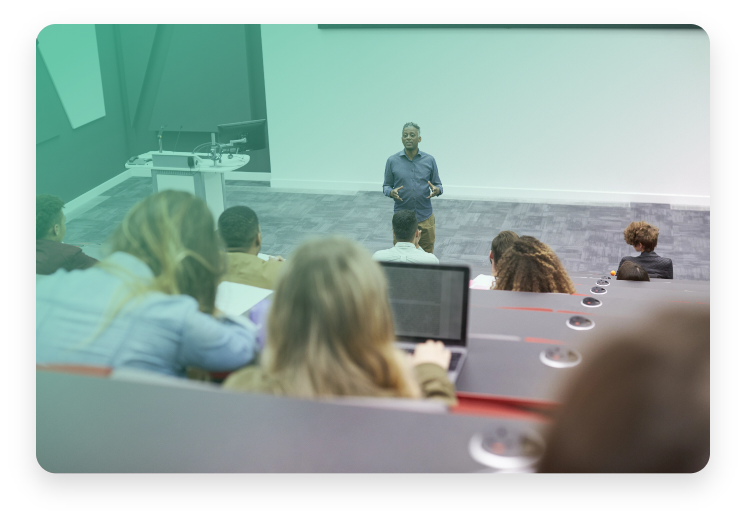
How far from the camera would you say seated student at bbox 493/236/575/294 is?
8.68 ft

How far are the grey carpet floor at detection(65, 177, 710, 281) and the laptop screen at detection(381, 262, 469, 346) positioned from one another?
3.53 m

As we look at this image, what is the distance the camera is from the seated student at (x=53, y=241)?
273cm

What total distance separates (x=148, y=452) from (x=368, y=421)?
590 millimetres

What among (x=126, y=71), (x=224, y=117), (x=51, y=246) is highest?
(x=126, y=71)

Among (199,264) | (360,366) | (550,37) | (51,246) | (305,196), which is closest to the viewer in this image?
(360,366)

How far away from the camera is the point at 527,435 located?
1.47 metres

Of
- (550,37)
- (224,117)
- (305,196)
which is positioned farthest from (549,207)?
(224,117)

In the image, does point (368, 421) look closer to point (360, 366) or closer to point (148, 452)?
point (360, 366)

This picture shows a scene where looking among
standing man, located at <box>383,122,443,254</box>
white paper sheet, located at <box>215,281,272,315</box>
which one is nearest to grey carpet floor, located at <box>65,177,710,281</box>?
standing man, located at <box>383,122,443,254</box>

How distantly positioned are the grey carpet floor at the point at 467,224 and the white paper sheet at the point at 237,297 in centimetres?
327

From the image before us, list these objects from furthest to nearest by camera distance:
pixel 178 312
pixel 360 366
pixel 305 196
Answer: pixel 305 196 → pixel 178 312 → pixel 360 366

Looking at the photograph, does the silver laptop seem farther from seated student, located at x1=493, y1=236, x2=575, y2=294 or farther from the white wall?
the white wall

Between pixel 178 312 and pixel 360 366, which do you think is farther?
pixel 178 312

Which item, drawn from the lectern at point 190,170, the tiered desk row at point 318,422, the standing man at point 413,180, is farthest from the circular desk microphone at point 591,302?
the lectern at point 190,170
